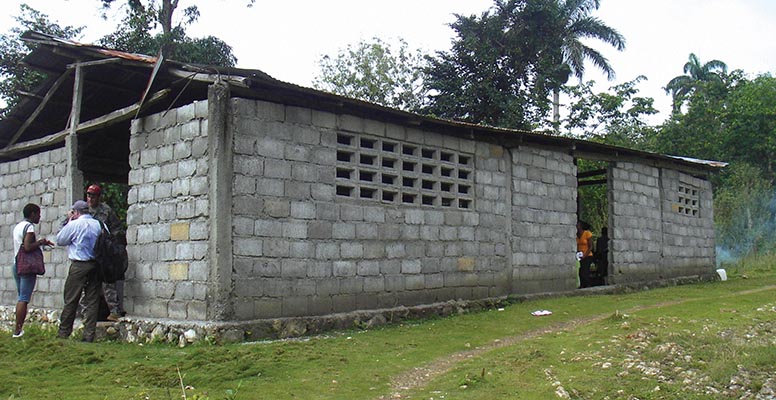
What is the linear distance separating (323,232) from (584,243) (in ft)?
25.2

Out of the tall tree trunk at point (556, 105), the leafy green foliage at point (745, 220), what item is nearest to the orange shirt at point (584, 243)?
the leafy green foliage at point (745, 220)

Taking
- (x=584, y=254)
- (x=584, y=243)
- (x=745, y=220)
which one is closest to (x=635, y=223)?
(x=584, y=243)

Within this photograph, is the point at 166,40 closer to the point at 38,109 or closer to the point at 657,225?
the point at 38,109

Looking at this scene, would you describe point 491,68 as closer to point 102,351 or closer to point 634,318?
point 634,318

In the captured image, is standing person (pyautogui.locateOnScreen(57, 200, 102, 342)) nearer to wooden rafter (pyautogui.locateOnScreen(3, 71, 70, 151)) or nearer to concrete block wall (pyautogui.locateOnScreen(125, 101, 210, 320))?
concrete block wall (pyautogui.locateOnScreen(125, 101, 210, 320))

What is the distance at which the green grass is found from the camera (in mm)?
6168

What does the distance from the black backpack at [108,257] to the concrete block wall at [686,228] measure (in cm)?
1198

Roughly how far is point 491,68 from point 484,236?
1589 centimetres

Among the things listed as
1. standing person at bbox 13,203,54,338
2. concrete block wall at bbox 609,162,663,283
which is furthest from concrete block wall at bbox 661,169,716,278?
standing person at bbox 13,203,54,338

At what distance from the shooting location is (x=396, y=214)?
34.2ft

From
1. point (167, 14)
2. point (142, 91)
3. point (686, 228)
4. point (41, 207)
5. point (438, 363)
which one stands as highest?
point (167, 14)

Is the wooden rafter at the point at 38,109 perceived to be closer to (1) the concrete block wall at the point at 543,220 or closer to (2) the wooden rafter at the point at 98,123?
(2) the wooden rafter at the point at 98,123

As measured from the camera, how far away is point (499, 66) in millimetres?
26906

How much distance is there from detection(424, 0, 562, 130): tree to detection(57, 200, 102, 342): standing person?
1894 centimetres
